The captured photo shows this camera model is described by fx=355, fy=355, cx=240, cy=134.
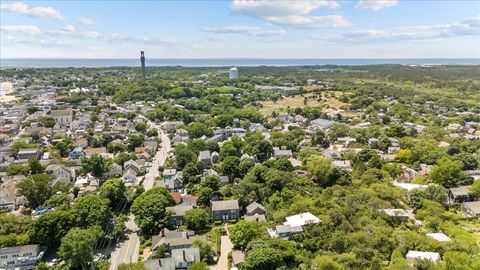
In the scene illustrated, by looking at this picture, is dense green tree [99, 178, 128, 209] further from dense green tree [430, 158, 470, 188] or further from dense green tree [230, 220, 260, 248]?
dense green tree [430, 158, 470, 188]

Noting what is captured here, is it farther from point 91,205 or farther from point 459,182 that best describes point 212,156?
point 459,182

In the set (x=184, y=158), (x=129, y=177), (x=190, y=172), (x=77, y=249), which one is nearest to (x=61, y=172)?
(x=129, y=177)

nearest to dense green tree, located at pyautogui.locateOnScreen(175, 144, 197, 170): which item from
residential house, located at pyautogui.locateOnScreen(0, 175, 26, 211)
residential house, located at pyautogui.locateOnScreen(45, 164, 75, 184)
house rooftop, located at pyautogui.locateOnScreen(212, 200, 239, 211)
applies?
residential house, located at pyautogui.locateOnScreen(45, 164, 75, 184)

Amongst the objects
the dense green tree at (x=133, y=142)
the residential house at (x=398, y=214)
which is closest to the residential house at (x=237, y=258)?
the residential house at (x=398, y=214)

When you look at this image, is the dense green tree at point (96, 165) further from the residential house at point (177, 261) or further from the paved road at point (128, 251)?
the residential house at point (177, 261)

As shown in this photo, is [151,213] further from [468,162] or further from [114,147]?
[468,162]

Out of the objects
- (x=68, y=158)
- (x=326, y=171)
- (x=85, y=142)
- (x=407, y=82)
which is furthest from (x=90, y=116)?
(x=407, y=82)
